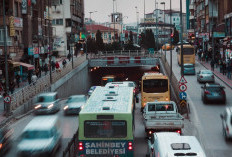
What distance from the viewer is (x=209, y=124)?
22688mm

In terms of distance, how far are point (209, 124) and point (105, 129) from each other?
11.1 m

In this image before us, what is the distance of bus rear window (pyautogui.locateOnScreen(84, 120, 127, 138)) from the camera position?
43.4 feet

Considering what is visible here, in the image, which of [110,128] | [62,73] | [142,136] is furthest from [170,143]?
[62,73]

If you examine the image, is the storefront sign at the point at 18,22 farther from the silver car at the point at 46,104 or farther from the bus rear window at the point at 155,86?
the bus rear window at the point at 155,86

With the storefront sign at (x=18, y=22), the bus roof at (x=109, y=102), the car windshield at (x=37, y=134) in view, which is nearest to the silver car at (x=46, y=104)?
the bus roof at (x=109, y=102)

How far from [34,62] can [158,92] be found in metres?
27.2

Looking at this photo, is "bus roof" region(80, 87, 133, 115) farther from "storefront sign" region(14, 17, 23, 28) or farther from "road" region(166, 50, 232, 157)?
"storefront sign" region(14, 17, 23, 28)

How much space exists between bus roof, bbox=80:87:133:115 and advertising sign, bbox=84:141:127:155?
3.60 ft

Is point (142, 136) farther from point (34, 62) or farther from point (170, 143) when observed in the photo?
point (34, 62)

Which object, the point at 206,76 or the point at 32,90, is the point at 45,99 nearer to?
the point at 32,90

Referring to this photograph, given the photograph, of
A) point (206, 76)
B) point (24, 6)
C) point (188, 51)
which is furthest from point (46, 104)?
point (188, 51)

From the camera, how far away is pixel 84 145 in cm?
1337

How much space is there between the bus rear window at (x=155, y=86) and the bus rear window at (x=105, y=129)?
13.8 meters

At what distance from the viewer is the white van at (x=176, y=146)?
1036cm
